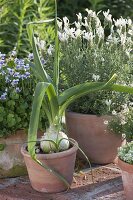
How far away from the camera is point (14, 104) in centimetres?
392

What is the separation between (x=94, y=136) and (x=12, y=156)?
2.05ft

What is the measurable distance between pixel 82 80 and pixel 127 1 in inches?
128

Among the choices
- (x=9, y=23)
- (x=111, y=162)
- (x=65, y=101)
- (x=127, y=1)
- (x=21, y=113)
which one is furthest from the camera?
(x=127, y=1)

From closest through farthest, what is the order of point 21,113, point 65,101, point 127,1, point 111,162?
1. point 65,101
2. point 21,113
3. point 111,162
4. point 127,1

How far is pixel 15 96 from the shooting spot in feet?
12.9

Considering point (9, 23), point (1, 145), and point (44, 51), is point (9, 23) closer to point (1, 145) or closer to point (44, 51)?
point (44, 51)

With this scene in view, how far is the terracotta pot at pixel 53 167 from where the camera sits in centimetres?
362

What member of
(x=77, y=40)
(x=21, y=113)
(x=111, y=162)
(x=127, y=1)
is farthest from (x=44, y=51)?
(x=127, y=1)

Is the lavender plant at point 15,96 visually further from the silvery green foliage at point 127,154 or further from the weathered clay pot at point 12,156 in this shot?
the silvery green foliage at point 127,154

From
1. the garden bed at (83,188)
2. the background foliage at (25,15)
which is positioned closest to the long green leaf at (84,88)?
the garden bed at (83,188)

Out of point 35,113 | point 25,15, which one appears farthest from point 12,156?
point 25,15

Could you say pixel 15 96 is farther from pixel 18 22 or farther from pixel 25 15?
pixel 25 15

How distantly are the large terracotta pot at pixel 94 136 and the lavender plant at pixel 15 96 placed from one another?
26 cm

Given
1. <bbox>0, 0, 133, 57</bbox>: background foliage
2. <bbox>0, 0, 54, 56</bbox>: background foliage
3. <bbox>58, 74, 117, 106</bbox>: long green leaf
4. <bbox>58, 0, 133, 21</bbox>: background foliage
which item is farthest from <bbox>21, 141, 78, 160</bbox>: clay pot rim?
<bbox>58, 0, 133, 21</bbox>: background foliage
